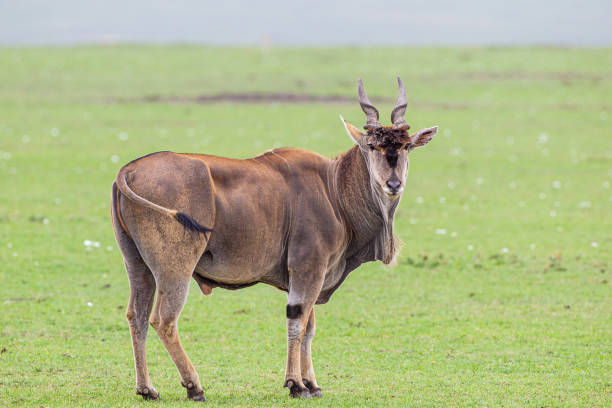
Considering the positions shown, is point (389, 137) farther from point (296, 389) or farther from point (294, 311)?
point (296, 389)

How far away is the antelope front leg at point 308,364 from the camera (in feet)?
28.1

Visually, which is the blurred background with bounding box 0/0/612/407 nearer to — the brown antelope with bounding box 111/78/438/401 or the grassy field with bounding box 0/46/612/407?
the grassy field with bounding box 0/46/612/407

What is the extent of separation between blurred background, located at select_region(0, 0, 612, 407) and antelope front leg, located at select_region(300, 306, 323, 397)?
0.23 metres

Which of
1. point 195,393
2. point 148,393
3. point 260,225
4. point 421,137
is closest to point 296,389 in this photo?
point 195,393

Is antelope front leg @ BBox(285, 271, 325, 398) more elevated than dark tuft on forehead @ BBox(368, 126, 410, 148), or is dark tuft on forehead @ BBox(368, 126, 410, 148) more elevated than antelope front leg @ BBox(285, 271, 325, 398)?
dark tuft on forehead @ BBox(368, 126, 410, 148)

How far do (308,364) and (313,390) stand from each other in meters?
0.25

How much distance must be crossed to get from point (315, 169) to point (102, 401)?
2874 mm

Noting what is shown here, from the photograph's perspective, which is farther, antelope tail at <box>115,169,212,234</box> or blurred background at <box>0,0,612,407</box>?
blurred background at <box>0,0,612,407</box>

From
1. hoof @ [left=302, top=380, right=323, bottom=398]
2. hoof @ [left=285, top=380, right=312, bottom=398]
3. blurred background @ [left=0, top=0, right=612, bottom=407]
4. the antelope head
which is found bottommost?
blurred background @ [left=0, top=0, right=612, bottom=407]

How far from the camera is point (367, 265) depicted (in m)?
14.7

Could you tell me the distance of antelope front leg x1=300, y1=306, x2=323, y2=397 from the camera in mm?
8578

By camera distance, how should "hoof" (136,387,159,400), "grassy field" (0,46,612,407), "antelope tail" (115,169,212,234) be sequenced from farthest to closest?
"grassy field" (0,46,612,407) < "hoof" (136,387,159,400) < "antelope tail" (115,169,212,234)

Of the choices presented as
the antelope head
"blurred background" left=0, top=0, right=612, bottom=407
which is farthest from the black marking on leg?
the antelope head

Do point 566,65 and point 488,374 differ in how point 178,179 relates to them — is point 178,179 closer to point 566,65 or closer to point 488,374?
point 488,374
